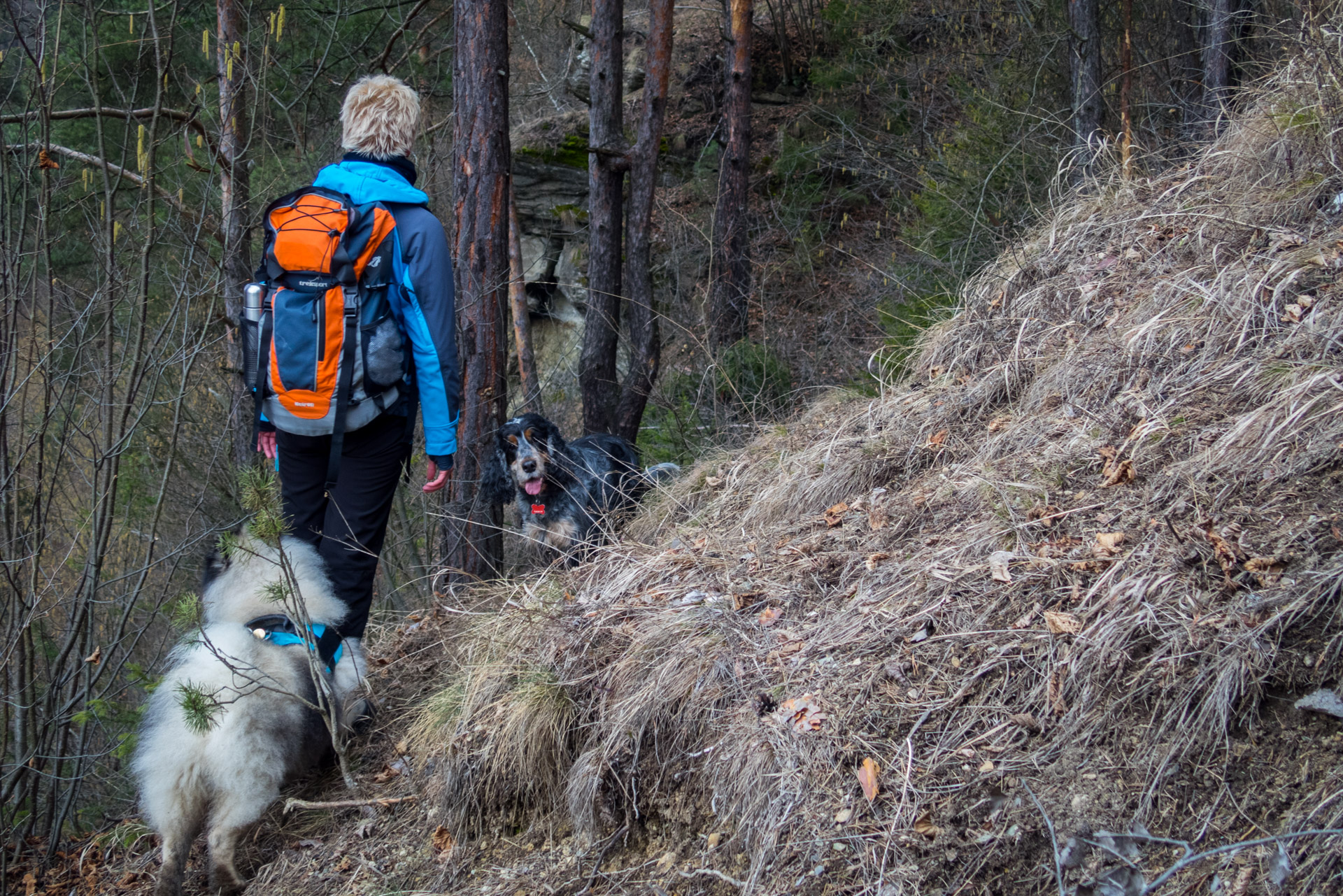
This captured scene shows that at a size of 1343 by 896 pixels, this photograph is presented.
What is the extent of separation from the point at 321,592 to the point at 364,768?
2.85 ft

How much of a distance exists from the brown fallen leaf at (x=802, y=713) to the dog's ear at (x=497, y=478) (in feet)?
9.73

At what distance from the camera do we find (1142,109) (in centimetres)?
891

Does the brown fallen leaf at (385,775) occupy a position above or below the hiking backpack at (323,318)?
below

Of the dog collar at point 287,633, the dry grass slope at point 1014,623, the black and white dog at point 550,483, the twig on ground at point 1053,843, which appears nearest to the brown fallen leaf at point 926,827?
the dry grass slope at point 1014,623

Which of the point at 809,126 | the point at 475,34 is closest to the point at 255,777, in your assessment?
the point at 475,34

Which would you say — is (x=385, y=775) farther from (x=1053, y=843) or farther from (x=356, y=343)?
(x=1053, y=843)

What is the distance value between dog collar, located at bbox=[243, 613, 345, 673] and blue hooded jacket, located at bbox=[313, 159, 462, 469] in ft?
2.94

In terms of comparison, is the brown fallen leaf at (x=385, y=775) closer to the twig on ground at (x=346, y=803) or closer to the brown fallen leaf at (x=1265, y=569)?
the twig on ground at (x=346, y=803)

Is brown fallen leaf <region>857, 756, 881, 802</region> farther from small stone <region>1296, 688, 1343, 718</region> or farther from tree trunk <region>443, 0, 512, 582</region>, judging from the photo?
tree trunk <region>443, 0, 512, 582</region>

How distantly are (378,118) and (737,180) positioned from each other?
7117 mm

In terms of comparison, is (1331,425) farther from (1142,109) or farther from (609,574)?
(1142,109)

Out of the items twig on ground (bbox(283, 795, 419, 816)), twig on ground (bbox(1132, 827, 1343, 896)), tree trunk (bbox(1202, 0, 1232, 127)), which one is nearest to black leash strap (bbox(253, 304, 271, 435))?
twig on ground (bbox(283, 795, 419, 816))

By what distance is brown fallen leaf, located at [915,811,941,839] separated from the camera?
2359 mm

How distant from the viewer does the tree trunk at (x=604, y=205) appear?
8.52 meters
